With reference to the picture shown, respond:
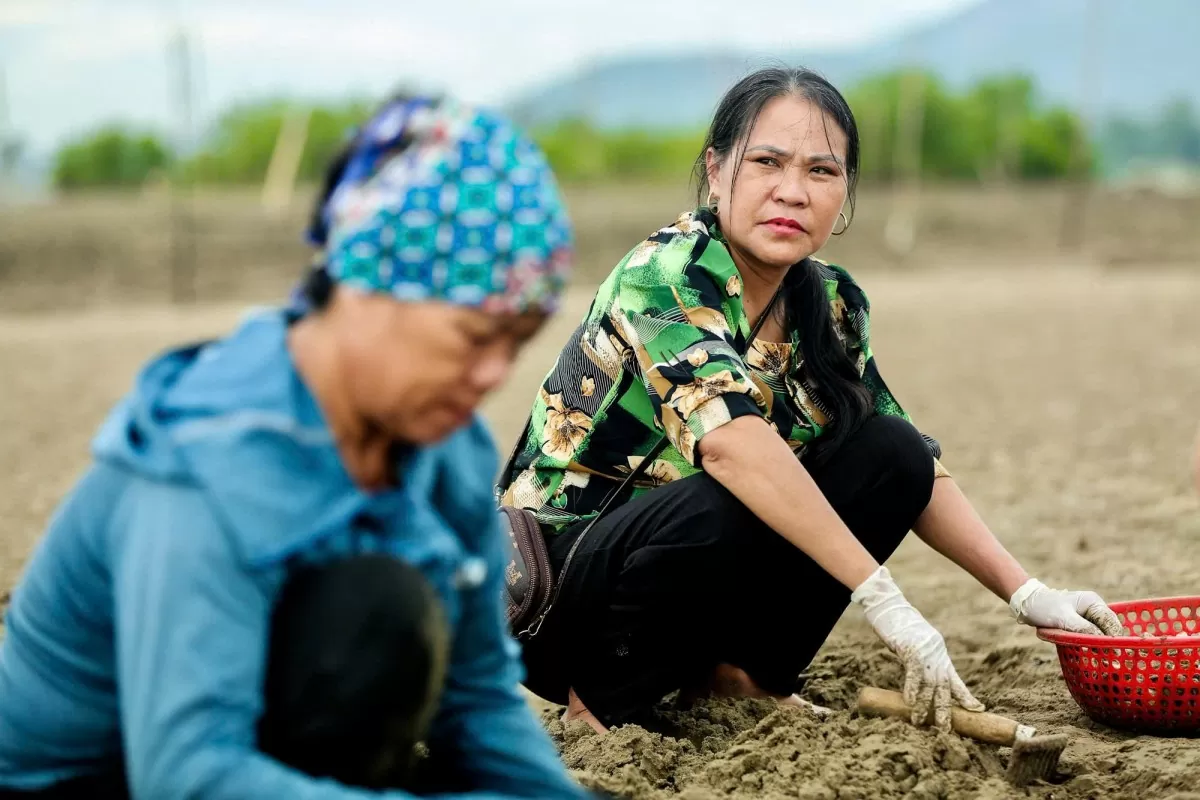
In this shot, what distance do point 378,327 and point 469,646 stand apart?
1.82ft

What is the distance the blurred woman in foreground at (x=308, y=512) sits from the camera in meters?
1.46

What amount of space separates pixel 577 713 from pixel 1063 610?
41.6 inches

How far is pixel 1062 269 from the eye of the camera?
20.3 m

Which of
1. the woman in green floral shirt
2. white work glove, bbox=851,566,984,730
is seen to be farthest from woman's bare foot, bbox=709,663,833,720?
white work glove, bbox=851,566,984,730

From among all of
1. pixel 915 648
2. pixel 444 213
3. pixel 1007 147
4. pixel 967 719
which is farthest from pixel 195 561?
pixel 1007 147

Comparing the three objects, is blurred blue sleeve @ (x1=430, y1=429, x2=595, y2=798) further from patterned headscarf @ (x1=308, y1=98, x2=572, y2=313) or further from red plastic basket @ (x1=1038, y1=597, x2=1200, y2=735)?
red plastic basket @ (x1=1038, y1=597, x2=1200, y2=735)

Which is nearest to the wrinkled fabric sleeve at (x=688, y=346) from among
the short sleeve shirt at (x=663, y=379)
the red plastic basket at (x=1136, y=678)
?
the short sleeve shirt at (x=663, y=379)

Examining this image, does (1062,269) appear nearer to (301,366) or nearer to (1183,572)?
(1183,572)

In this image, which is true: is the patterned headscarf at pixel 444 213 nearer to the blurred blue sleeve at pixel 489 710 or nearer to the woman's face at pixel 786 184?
the blurred blue sleeve at pixel 489 710

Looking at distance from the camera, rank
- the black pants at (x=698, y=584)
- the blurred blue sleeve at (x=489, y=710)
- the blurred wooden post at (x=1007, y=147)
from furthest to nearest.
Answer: the blurred wooden post at (x=1007, y=147) → the black pants at (x=698, y=584) → the blurred blue sleeve at (x=489, y=710)

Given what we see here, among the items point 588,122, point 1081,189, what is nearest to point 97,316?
point 588,122

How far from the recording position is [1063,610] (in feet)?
9.92

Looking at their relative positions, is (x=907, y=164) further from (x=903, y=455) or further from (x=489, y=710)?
(x=489, y=710)

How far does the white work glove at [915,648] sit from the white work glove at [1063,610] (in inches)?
12.5
